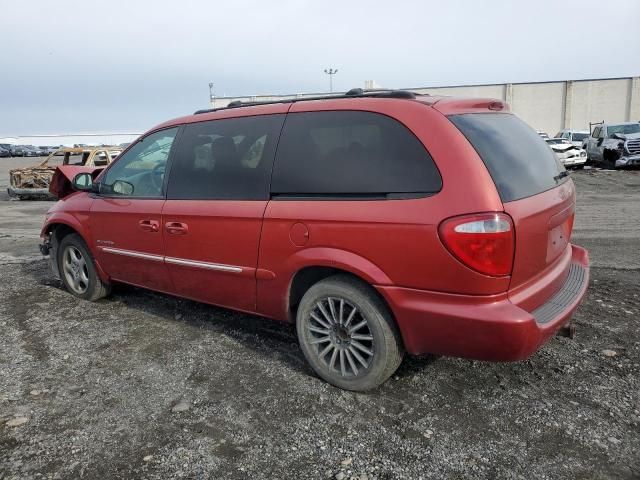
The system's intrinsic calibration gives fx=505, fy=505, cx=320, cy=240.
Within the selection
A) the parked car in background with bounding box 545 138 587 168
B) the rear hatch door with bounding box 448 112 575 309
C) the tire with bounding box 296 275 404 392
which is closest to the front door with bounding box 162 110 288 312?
the tire with bounding box 296 275 404 392

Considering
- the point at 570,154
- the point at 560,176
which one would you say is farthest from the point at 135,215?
the point at 570,154

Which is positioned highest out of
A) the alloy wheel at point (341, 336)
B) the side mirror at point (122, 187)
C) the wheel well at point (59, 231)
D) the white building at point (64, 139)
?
the white building at point (64, 139)

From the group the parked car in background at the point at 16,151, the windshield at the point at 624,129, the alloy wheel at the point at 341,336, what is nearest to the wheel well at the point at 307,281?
the alloy wheel at the point at 341,336

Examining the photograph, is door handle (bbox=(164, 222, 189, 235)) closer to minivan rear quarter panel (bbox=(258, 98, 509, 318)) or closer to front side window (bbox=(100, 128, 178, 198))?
front side window (bbox=(100, 128, 178, 198))

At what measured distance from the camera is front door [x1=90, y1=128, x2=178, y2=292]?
4.16m

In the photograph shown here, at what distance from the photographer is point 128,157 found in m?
4.57

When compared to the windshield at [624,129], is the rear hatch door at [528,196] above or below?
below

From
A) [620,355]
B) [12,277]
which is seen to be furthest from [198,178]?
[12,277]

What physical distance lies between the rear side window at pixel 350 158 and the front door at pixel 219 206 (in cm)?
18

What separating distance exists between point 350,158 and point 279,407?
61.7 inches

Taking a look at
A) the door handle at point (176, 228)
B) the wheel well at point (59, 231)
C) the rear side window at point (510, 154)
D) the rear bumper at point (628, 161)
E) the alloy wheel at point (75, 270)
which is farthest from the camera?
the rear bumper at point (628, 161)

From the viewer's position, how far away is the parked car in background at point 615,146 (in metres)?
19.0

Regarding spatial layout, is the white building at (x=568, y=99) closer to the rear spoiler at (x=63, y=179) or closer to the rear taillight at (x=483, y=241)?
the rear spoiler at (x=63, y=179)

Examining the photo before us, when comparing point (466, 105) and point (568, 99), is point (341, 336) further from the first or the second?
point (568, 99)
